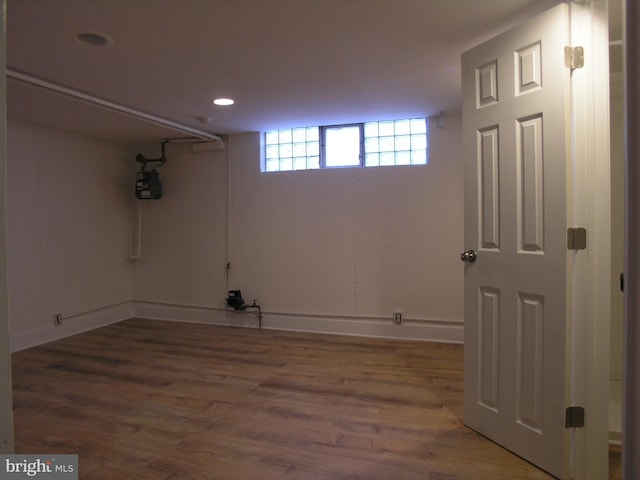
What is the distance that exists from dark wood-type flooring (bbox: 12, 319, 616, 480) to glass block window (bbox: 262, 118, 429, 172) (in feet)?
6.27

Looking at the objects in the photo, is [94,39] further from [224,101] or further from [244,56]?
[224,101]

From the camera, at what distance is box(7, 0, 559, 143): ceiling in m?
1.99

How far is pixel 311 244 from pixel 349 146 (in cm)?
114

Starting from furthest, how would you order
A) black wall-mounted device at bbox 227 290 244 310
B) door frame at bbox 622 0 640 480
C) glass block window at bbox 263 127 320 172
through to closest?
black wall-mounted device at bbox 227 290 244 310, glass block window at bbox 263 127 320 172, door frame at bbox 622 0 640 480

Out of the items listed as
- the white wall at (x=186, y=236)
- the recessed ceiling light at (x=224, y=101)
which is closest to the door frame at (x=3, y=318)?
the recessed ceiling light at (x=224, y=101)

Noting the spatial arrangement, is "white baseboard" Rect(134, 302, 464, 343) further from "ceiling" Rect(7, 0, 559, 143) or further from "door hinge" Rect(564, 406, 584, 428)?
"door hinge" Rect(564, 406, 584, 428)

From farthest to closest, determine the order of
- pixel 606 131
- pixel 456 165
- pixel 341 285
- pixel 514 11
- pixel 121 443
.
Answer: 1. pixel 341 285
2. pixel 456 165
3. pixel 121 443
4. pixel 514 11
5. pixel 606 131

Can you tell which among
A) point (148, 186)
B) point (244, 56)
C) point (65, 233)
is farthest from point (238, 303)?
point (244, 56)

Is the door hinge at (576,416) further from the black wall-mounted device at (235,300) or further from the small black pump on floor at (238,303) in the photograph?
the black wall-mounted device at (235,300)

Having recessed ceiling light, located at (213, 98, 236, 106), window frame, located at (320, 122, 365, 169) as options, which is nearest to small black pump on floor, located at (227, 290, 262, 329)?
window frame, located at (320, 122, 365, 169)

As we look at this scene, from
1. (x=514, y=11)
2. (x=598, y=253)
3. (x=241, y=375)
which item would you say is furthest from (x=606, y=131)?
(x=241, y=375)

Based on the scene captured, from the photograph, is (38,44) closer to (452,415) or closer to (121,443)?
(121,443)

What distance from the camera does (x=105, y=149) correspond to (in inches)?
196

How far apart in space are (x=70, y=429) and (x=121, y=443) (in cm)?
40
